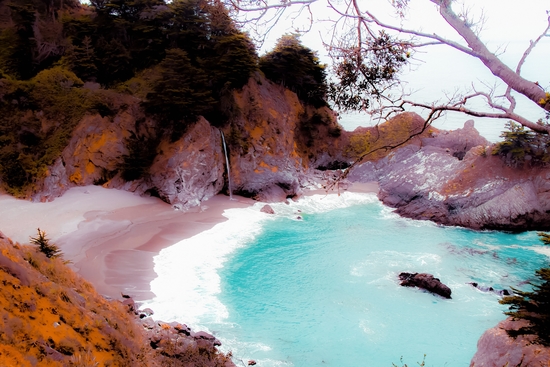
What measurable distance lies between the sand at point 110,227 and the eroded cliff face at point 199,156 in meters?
0.77

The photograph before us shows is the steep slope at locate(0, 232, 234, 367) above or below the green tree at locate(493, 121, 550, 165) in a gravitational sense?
below

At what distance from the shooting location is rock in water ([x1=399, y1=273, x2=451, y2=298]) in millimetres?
12219

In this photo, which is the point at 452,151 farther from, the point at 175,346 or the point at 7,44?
the point at 7,44

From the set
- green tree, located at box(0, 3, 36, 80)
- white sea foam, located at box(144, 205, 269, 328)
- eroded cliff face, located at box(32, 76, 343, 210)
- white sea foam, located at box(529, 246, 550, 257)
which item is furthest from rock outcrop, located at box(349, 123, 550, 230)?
green tree, located at box(0, 3, 36, 80)

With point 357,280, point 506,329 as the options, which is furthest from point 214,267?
point 506,329

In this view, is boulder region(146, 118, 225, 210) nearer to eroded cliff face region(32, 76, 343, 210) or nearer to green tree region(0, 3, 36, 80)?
eroded cliff face region(32, 76, 343, 210)

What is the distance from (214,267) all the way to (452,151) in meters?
18.5

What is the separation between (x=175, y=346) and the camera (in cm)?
770

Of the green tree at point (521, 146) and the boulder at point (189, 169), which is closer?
the boulder at point (189, 169)

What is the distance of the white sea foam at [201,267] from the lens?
10.6m

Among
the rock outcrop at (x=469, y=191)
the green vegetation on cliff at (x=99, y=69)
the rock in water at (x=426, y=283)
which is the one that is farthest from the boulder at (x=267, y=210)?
the rock in water at (x=426, y=283)

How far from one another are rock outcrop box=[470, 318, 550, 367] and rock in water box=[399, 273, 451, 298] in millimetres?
7206

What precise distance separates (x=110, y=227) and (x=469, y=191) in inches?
690

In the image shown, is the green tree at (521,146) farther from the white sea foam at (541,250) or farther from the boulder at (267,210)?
the boulder at (267,210)
